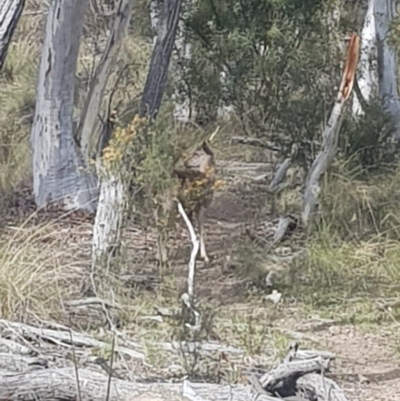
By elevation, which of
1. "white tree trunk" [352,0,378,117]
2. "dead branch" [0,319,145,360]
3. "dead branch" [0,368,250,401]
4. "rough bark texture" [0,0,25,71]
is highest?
"rough bark texture" [0,0,25,71]

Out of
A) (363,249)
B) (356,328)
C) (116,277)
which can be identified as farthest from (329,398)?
(363,249)

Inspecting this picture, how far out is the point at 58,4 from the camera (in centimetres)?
913

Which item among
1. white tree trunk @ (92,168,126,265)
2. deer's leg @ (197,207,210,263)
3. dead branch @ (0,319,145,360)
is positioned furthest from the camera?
deer's leg @ (197,207,210,263)

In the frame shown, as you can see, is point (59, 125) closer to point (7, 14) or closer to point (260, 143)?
point (260, 143)

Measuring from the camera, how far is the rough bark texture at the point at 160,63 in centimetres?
942

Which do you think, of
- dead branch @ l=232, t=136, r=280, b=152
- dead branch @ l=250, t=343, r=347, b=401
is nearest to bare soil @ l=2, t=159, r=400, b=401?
dead branch @ l=232, t=136, r=280, b=152

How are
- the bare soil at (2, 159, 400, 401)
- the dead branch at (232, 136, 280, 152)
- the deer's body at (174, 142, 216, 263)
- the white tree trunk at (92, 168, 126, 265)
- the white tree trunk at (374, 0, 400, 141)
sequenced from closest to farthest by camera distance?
1. the bare soil at (2, 159, 400, 401)
2. the white tree trunk at (92, 168, 126, 265)
3. the deer's body at (174, 142, 216, 263)
4. the dead branch at (232, 136, 280, 152)
5. the white tree trunk at (374, 0, 400, 141)

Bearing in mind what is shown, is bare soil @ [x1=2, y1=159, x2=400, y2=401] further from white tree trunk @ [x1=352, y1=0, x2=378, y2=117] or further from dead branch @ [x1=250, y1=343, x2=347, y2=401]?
white tree trunk @ [x1=352, y1=0, x2=378, y2=117]

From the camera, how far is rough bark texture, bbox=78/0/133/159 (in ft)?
32.6

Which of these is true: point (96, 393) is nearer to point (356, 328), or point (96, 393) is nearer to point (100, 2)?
point (356, 328)

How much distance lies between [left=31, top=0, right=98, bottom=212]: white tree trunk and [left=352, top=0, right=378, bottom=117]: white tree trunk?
3.09 metres

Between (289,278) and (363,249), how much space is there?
0.74 meters

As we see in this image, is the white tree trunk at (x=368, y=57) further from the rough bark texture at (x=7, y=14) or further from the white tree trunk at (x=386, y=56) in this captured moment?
the rough bark texture at (x=7, y=14)

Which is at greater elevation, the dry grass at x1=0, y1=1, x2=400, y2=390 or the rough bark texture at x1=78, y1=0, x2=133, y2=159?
the rough bark texture at x1=78, y1=0, x2=133, y2=159
